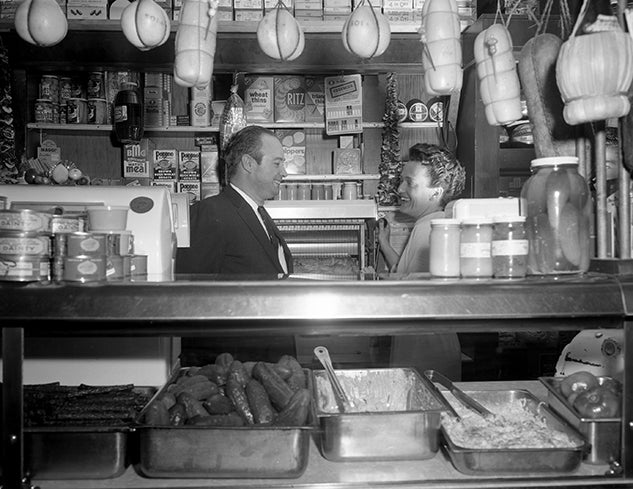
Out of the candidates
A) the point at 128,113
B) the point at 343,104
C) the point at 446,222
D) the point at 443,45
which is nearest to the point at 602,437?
the point at 446,222

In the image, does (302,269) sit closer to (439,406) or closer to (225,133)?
(225,133)

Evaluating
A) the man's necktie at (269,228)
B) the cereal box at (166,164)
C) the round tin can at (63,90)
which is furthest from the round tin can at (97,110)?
the man's necktie at (269,228)

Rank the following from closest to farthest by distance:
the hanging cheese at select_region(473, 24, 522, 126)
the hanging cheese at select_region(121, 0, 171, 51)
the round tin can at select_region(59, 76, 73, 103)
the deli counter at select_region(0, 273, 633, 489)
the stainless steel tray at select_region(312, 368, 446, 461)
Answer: the deli counter at select_region(0, 273, 633, 489) → the stainless steel tray at select_region(312, 368, 446, 461) → the hanging cheese at select_region(473, 24, 522, 126) → the hanging cheese at select_region(121, 0, 171, 51) → the round tin can at select_region(59, 76, 73, 103)

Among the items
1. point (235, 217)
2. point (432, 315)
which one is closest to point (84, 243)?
point (432, 315)

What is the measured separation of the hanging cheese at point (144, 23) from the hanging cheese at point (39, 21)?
0.79 feet

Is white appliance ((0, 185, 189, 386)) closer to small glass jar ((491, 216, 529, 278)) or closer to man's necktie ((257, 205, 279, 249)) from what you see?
small glass jar ((491, 216, 529, 278))

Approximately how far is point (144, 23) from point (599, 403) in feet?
5.32

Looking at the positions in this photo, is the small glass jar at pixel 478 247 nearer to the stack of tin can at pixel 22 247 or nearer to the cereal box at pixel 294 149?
the stack of tin can at pixel 22 247

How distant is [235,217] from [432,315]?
216cm

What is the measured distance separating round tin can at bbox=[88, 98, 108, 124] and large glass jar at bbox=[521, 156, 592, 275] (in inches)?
150

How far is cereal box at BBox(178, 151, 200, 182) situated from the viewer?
4.75m

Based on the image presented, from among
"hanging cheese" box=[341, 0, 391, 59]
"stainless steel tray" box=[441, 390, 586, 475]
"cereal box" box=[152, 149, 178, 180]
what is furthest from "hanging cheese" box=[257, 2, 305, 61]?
"cereal box" box=[152, 149, 178, 180]

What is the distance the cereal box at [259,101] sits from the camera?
185 inches

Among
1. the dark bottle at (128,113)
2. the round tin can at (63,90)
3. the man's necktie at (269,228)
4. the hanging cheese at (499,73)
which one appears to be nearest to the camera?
the hanging cheese at (499,73)
